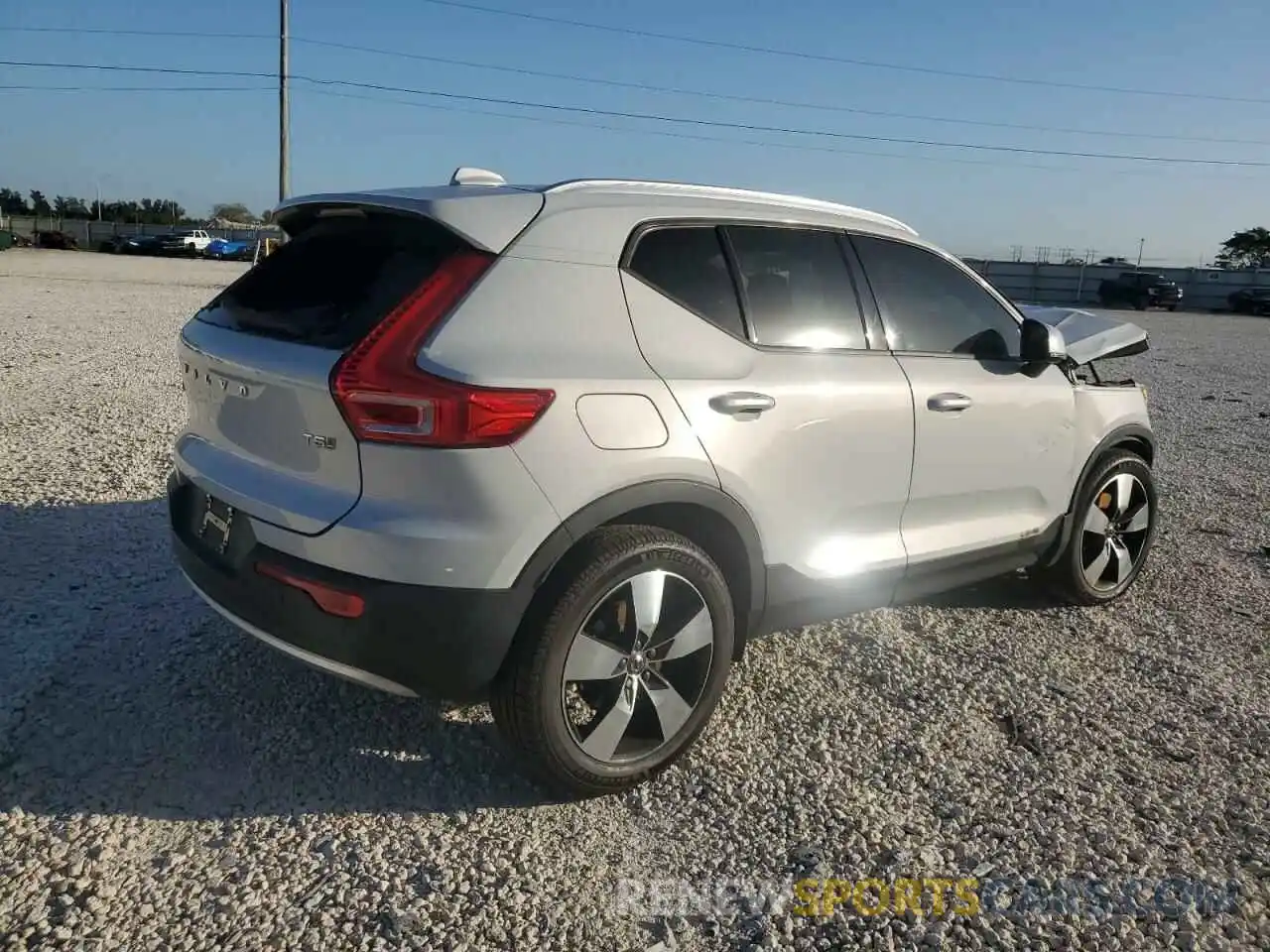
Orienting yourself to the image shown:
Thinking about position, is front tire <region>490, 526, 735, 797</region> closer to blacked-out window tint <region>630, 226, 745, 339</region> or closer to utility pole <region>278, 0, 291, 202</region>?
blacked-out window tint <region>630, 226, 745, 339</region>

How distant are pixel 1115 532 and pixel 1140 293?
128ft

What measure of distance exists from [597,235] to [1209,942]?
2434 millimetres

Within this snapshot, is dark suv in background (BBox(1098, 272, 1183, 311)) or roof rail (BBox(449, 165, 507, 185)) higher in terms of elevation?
roof rail (BBox(449, 165, 507, 185))

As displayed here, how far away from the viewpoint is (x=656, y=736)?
2.96m

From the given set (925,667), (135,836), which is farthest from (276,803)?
(925,667)

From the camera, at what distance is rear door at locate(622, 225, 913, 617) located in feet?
9.61

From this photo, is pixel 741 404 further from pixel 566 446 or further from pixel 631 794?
pixel 631 794

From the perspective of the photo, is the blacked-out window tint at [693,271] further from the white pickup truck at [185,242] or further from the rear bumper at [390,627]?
the white pickup truck at [185,242]

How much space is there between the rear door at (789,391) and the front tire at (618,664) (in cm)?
31

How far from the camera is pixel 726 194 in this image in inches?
132

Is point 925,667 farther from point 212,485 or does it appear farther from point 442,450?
point 212,485

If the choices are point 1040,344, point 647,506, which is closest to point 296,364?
point 647,506

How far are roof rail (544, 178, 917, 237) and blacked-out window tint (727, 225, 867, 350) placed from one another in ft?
0.46

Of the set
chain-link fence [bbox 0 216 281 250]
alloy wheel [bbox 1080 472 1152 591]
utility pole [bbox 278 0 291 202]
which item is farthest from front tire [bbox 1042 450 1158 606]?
chain-link fence [bbox 0 216 281 250]
